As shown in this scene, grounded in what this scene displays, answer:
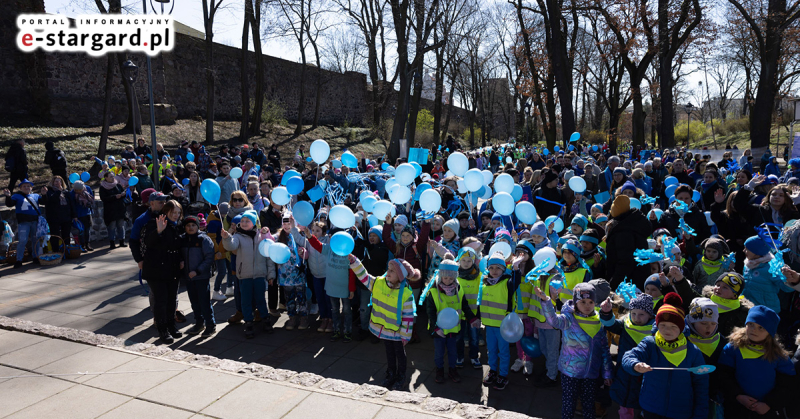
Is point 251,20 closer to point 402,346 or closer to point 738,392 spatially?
point 402,346

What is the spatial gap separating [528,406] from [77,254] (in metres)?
9.29

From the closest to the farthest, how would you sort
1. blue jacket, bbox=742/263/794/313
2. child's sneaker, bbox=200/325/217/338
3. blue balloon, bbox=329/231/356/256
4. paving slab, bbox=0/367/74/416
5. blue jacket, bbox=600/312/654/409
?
blue jacket, bbox=600/312/654/409, paving slab, bbox=0/367/74/416, blue jacket, bbox=742/263/794/313, blue balloon, bbox=329/231/356/256, child's sneaker, bbox=200/325/217/338

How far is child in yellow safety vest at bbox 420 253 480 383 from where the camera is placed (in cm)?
457

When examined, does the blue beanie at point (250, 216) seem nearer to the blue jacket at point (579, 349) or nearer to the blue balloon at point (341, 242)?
the blue balloon at point (341, 242)

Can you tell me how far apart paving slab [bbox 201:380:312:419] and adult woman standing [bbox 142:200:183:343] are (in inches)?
74.7

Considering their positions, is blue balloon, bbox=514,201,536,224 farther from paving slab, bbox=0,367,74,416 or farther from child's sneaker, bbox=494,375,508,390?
paving slab, bbox=0,367,74,416

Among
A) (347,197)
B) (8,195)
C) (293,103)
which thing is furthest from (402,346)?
(293,103)

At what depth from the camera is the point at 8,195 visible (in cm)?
934

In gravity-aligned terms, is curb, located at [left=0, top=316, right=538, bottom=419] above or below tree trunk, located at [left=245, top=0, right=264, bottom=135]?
below

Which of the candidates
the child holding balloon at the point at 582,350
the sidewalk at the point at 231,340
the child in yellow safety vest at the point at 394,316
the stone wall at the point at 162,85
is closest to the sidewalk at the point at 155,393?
the sidewalk at the point at 231,340

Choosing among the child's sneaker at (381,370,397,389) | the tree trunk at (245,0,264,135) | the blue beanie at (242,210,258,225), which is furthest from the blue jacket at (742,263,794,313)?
the tree trunk at (245,0,264,135)

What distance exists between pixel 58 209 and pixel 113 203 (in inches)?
37.7

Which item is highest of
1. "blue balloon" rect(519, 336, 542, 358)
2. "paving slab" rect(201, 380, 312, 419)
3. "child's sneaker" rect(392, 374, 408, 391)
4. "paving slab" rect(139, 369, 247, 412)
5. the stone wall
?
the stone wall

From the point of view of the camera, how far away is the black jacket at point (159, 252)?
5.32 m
